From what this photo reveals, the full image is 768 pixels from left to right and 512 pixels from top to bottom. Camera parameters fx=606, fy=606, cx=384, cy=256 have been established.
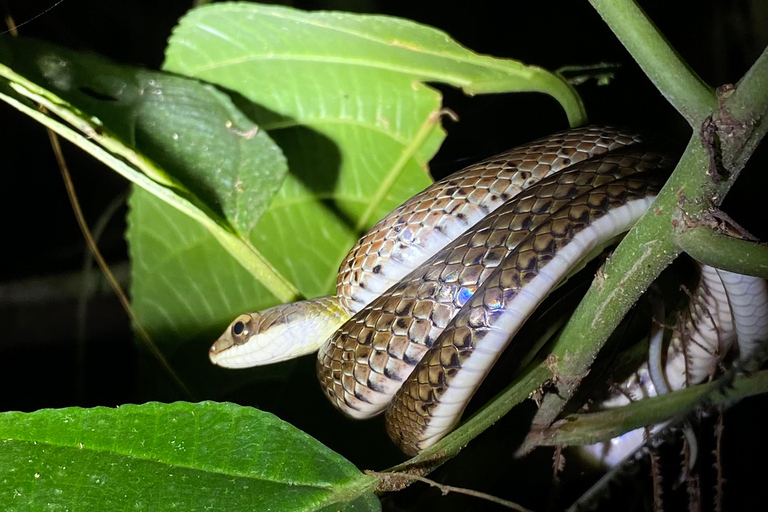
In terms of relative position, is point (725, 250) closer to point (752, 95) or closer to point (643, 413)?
point (752, 95)

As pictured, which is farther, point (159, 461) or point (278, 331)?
point (278, 331)

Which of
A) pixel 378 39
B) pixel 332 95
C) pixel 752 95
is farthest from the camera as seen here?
pixel 332 95

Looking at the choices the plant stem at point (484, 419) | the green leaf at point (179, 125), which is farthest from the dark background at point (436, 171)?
the green leaf at point (179, 125)

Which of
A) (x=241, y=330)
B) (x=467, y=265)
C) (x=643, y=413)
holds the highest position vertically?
(x=467, y=265)

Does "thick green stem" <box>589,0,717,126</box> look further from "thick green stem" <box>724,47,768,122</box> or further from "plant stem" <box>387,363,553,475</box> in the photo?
"plant stem" <box>387,363,553,475</box>

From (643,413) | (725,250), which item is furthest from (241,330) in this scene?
(725,250)

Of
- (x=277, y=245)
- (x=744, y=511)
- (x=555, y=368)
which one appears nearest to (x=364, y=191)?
(x=277, y=245)

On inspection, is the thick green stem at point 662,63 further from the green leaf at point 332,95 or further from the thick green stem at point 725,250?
the green leaf at point 332,95
